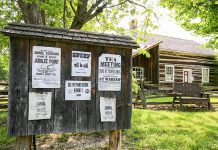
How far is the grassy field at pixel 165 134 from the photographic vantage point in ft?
22.9

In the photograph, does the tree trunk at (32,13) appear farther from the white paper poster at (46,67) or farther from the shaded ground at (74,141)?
the white paper poster at (46,67)

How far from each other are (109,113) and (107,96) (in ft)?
1.03

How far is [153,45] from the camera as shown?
24625mm

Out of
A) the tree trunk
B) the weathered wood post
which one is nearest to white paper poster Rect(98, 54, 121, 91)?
the weathered wood post

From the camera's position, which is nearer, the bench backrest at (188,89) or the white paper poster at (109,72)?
the white paper poster at (109,72)

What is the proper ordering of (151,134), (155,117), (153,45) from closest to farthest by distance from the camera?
1. (151,134)
2. (155,117)
3. (153,45)

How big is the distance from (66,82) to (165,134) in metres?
4.27

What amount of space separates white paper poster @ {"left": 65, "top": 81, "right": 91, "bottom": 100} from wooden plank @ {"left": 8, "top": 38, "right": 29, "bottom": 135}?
68 centimetres

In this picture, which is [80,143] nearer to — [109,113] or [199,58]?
[109,113]

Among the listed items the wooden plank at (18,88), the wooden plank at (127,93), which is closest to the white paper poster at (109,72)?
the wooden plank at (127,93)

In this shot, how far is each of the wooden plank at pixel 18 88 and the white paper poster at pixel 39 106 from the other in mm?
79

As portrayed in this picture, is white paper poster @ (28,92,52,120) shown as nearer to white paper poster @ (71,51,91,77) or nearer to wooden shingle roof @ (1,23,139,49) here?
white paper poster @ (71,51,91,77)

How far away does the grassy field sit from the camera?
699 centimetres

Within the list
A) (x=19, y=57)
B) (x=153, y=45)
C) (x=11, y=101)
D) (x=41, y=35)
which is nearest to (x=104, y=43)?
(x=41, y=35)
